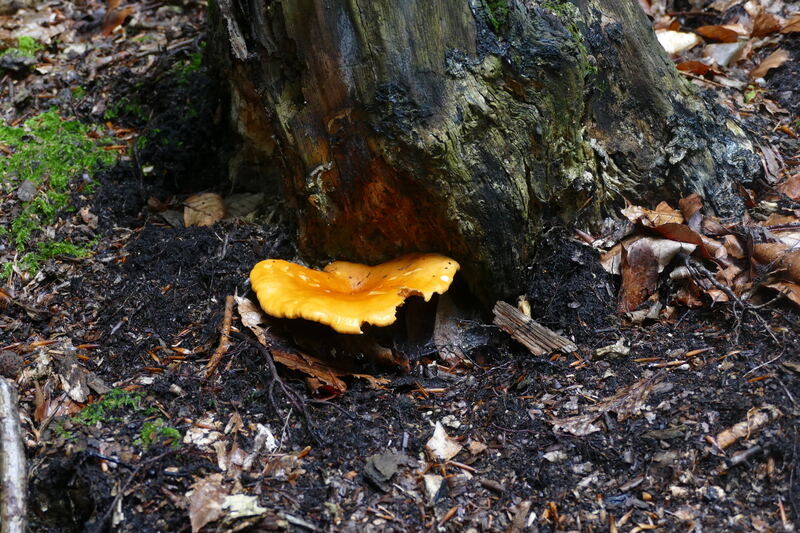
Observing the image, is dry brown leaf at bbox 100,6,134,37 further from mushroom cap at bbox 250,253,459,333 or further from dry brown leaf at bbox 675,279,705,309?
dry brown leaf at bbox 675,279,705,309

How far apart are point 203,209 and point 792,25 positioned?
18.9 feet

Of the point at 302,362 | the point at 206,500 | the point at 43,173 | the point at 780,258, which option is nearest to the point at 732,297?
the point at 780,258

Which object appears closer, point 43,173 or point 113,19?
point 43,173

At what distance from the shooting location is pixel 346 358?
3988mm

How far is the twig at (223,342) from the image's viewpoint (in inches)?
147

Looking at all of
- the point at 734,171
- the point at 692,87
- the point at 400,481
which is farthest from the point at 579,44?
the point at 400,481

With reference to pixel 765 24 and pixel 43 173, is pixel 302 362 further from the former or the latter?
pixel 765 24

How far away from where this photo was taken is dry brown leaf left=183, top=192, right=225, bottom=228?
4926 mm

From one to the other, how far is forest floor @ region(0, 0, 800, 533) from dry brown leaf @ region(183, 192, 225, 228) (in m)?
0.11

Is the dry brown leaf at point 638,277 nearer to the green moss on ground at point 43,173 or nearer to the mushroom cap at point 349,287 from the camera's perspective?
the mushroom cap at point 349,287

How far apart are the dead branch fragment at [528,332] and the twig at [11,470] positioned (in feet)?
8.84

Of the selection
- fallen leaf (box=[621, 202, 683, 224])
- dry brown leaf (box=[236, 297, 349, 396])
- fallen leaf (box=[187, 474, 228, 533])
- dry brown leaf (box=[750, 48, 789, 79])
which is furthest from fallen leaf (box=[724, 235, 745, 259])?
fallen leaf (box=[187, 474, 228, 533])

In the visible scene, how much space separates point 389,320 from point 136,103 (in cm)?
382

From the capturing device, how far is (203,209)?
503cm
